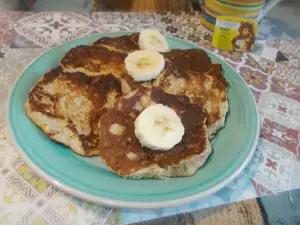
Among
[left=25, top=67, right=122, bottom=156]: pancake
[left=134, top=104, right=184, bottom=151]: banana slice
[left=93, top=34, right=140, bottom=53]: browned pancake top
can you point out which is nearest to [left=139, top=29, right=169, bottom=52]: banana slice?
[left=93, top=34, right=140, bottom=53]: browned pancake top

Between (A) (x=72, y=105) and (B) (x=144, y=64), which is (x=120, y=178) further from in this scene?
(B) (x=144, y=64)

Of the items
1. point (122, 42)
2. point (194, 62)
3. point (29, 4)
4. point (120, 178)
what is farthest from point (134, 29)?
point (120, 178)

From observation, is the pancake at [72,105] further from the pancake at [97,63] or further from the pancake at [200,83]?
the pancake at [200,83]

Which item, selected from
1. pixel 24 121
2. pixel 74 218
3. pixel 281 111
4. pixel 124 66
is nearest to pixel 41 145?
pixel 24 121

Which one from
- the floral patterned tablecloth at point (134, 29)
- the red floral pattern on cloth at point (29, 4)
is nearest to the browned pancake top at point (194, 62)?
the floral patterned tablecloth at point (134, 29)

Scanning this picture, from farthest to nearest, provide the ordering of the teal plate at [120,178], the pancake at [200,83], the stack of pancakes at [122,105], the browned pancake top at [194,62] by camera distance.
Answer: the browned pancake top at [194,62], the pancake at [200,83], the stack of pancakes at [122,105], the teal plate at [120,178]
